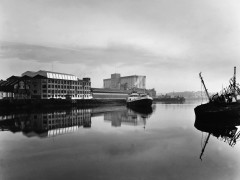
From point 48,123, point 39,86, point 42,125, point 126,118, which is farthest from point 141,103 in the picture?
point 42,125

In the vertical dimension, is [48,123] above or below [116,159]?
above

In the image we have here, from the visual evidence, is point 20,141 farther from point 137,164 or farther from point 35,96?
point 35,96

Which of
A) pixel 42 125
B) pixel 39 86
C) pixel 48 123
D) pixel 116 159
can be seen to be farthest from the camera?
pixel 39 86

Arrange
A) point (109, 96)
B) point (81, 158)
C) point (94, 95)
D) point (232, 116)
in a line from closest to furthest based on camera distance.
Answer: point (81, 158)
point (232, 116)
point (94, 95)
point (109, 96)

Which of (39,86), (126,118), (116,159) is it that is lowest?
(126,118)

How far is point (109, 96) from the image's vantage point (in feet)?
495

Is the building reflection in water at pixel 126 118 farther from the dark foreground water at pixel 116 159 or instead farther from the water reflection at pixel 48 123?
the dark foreground water at pixel 116 159

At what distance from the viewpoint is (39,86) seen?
96.2m

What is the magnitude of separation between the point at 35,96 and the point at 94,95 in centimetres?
4790

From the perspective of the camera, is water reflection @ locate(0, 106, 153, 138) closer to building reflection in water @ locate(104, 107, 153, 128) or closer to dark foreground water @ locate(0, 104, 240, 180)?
building reflection in water @ locate(104, 107, 153, 128)

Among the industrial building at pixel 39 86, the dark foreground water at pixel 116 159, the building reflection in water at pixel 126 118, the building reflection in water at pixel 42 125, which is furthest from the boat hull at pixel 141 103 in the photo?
the dark foreground water at pixel 116 159

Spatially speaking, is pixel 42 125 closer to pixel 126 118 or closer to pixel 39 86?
pixel 126 118

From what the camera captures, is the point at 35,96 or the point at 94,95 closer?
the point at 35,96

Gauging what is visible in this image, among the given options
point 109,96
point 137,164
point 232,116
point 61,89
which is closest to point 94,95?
point 109,96
